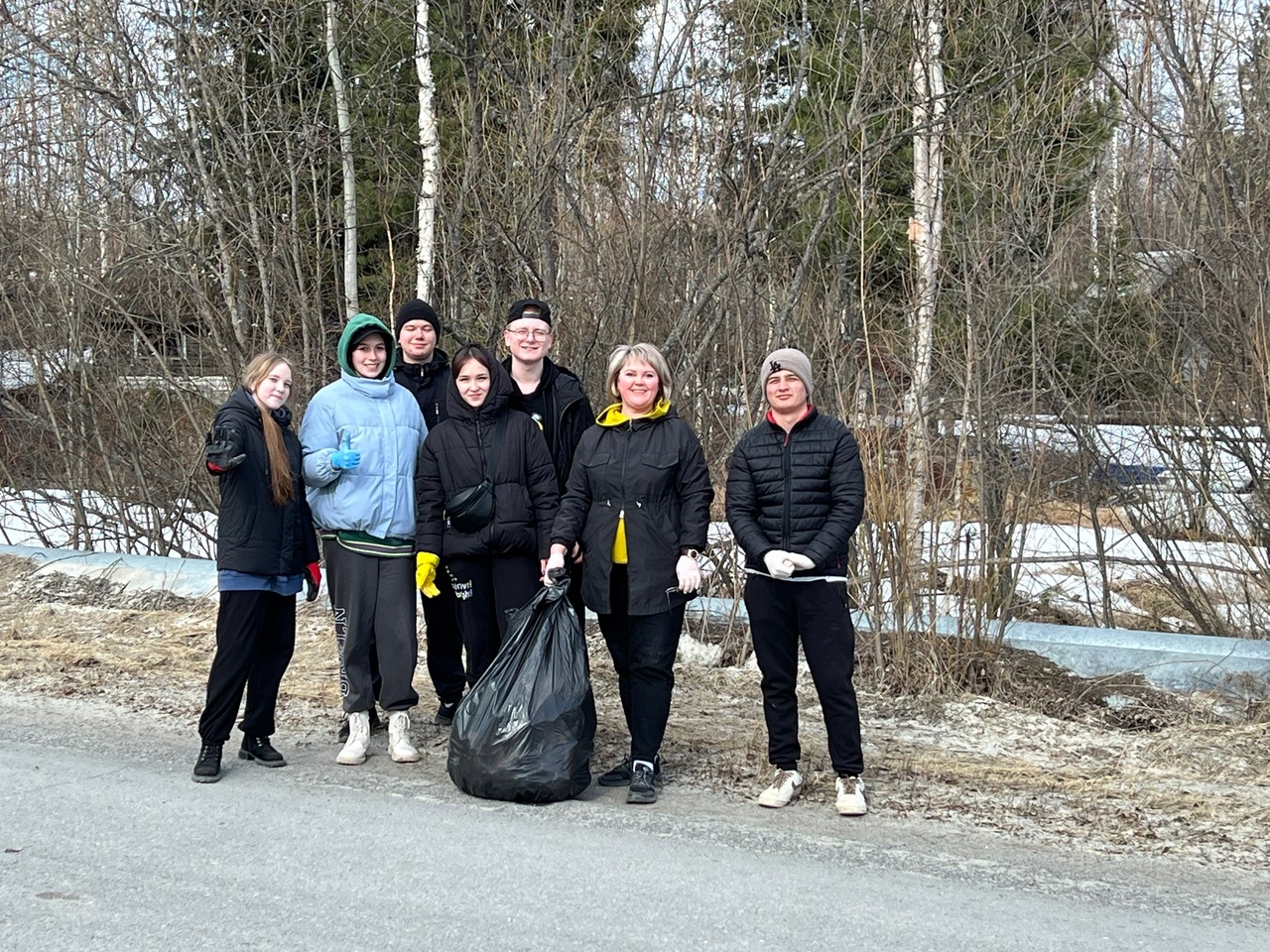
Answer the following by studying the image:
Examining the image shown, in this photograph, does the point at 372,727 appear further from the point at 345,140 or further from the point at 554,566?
the point at 345,140

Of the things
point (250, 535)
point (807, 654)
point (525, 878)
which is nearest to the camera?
point (525, 878)

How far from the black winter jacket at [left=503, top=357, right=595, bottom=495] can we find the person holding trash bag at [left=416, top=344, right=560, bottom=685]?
0.73 ft

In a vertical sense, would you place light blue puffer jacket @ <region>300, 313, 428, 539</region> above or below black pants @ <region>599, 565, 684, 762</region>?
above

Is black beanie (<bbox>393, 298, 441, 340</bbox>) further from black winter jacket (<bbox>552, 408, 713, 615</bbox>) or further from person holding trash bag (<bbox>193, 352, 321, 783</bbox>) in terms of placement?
black winter jacket (<bbox>552, 408, 713, 615</bbox>)

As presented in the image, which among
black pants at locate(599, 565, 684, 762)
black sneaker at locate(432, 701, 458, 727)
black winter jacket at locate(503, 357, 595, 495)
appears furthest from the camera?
black sneaker at locate(432, 701, 458, 727)

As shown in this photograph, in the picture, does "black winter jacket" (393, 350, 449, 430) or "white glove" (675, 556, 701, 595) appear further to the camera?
"black winter jacket" (393, 350, 449, 430)

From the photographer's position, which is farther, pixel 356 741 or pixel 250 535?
pixel 356 741

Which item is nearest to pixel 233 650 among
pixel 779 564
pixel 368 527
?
pixel 368 527

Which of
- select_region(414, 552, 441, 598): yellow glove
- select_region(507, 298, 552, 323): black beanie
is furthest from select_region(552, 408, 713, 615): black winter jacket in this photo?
select_region(507, 298, 552, 323): black beanie

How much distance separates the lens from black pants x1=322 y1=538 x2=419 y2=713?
5.78 meters

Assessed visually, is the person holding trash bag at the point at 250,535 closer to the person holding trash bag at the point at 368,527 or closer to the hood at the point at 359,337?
the person holding trash bag at the point at 368,527

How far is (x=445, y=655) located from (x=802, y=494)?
2.19m

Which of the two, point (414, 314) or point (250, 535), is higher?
point (414, 314)

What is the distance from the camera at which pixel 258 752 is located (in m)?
5.76
